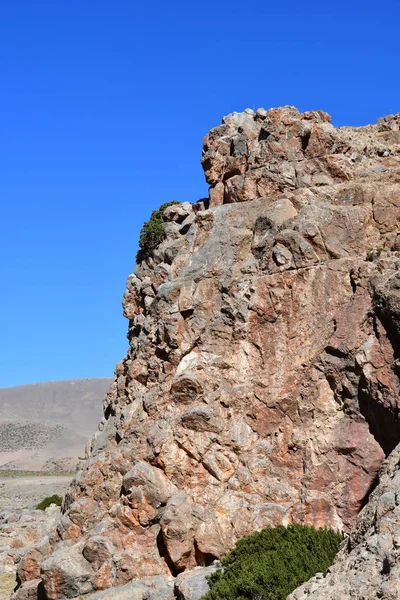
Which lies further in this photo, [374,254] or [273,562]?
[374,254]

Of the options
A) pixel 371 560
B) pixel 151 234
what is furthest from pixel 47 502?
pixel 371 560

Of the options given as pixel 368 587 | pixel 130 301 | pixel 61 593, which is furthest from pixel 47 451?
pixel 368 587

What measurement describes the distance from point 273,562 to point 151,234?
1878cm

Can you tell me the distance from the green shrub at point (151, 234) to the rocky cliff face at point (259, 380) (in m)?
→ 5.42

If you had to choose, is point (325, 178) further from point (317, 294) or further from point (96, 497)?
point (96, 497)

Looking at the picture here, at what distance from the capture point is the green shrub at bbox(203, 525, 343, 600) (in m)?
15.4

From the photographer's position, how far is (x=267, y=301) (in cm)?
2234

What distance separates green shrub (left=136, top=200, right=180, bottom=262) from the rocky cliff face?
5.42 meters

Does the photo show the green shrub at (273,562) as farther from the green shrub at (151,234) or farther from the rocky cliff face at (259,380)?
the green shrub at (151,234)

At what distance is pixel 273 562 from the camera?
53.3ft

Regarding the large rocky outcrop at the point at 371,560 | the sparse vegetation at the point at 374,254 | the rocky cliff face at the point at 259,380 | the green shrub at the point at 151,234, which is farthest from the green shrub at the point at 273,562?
the green shrub at the point at 151,234

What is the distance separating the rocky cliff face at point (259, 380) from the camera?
1983cm

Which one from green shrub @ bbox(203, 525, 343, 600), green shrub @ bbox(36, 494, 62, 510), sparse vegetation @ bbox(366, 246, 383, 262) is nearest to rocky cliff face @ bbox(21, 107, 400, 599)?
sparse vegetation @ bbox(366, 246, 383, 262)

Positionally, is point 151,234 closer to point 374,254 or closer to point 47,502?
point 374,254
